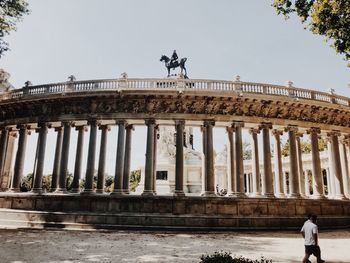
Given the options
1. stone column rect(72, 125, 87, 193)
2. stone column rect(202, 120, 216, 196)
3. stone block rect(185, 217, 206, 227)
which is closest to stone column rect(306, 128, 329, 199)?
stone column rect(202, 120, 216, 196)

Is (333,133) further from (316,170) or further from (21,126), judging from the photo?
(21,126)

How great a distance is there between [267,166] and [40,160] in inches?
825

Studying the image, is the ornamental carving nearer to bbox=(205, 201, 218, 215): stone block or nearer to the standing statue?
bbox=(205, 201, 218, 215): stone block

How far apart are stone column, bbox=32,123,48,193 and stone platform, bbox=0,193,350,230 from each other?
1.07m

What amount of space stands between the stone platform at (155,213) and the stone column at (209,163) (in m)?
0.95

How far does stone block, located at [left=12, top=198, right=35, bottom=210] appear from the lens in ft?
84.7

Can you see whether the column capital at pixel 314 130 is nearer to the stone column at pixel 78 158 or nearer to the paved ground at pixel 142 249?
the paved ground at pixel 142 249

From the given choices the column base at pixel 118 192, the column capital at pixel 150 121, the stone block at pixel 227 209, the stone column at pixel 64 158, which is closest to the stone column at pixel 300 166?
the stone block at pixel 227 209

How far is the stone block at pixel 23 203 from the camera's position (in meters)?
25.8

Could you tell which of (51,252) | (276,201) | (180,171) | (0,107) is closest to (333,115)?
(276,201)

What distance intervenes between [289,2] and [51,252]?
1729cm

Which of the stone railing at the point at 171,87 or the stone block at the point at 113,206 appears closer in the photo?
the stone block at the point at 113,206

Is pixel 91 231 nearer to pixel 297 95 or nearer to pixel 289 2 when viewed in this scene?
pixel 289 2

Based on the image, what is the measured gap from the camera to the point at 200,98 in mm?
26453
